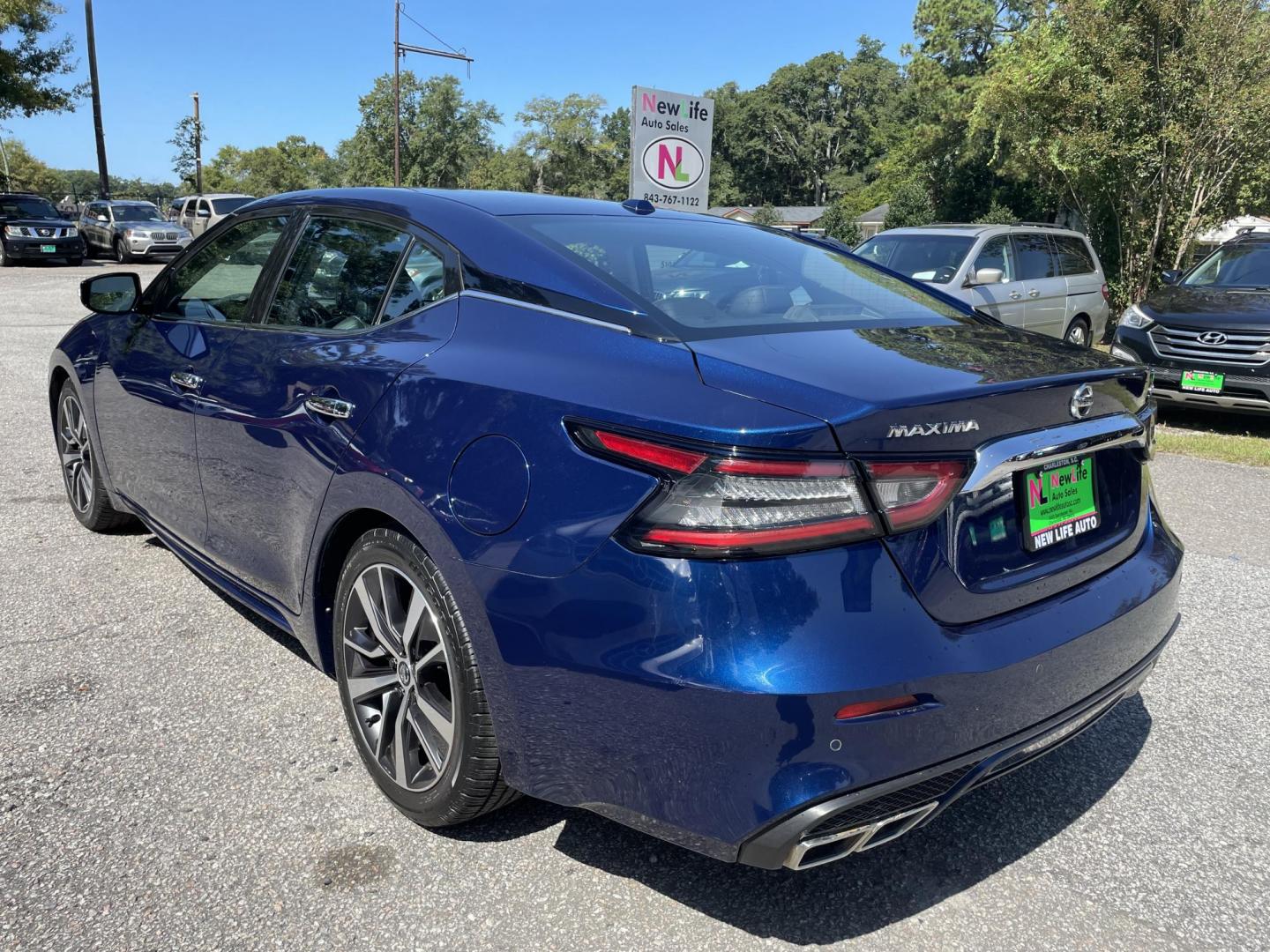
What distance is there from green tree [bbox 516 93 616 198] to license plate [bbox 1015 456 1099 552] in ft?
273

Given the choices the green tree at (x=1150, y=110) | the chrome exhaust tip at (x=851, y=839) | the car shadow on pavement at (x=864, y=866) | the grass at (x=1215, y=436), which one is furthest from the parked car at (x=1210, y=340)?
the chrome exhaust tip at (x=851, y=839)

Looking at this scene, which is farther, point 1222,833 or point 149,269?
point 149,269

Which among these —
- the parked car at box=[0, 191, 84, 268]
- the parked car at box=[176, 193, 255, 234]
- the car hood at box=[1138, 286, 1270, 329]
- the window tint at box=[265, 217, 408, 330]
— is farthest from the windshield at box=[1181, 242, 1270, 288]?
the parked car at box=[0, 191, 84, 268]

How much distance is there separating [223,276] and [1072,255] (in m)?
11.5

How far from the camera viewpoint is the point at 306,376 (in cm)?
279

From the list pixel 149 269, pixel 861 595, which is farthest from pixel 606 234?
→ pixel 149 269

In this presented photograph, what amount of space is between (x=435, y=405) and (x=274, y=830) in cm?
121

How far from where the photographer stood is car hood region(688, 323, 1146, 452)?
1.87m

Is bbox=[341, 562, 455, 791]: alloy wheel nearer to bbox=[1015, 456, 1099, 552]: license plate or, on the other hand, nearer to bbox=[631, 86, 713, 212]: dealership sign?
bbox=[1015, 456, 1099, 552]: license plate

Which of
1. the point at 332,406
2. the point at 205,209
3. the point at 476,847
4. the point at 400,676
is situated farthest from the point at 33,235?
the point at 476,847

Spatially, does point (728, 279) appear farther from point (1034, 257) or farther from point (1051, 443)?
point (1034, 257)

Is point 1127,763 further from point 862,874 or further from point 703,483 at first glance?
point 703,483

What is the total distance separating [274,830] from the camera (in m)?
2.52

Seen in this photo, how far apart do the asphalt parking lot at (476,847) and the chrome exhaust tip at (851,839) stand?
1.29 feet
